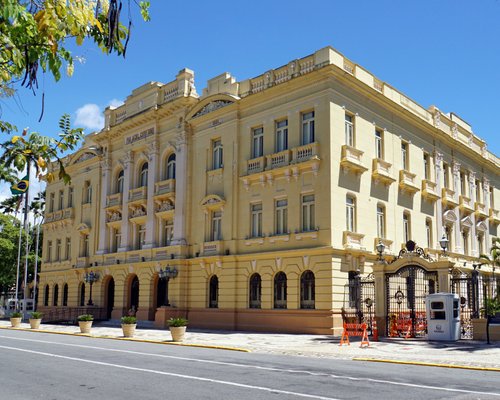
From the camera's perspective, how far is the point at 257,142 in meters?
32.4

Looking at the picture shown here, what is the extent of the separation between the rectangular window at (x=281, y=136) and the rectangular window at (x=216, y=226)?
18.6ft

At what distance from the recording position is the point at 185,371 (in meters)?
13.8

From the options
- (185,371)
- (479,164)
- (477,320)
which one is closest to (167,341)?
(185,371)

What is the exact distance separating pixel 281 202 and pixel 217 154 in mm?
6248

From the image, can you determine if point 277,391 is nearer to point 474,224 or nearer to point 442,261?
point 442,261

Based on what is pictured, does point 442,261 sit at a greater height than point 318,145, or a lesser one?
lesser

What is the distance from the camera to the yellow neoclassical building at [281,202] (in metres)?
28.3

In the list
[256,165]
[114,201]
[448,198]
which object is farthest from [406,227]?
[114,201]

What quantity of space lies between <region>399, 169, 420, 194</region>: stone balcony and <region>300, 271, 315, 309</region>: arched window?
887 centimetres

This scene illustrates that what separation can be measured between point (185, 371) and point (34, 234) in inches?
2150

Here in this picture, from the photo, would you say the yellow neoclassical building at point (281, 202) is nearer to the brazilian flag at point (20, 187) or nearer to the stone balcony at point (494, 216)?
the stone balcony at point (494, 216)

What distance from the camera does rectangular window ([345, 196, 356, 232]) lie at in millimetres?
29391

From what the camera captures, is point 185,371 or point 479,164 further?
point 479,164

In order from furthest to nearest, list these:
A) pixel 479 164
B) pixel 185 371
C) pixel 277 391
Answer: pixel 479 164
pixel 185 371
pixel 277 391
